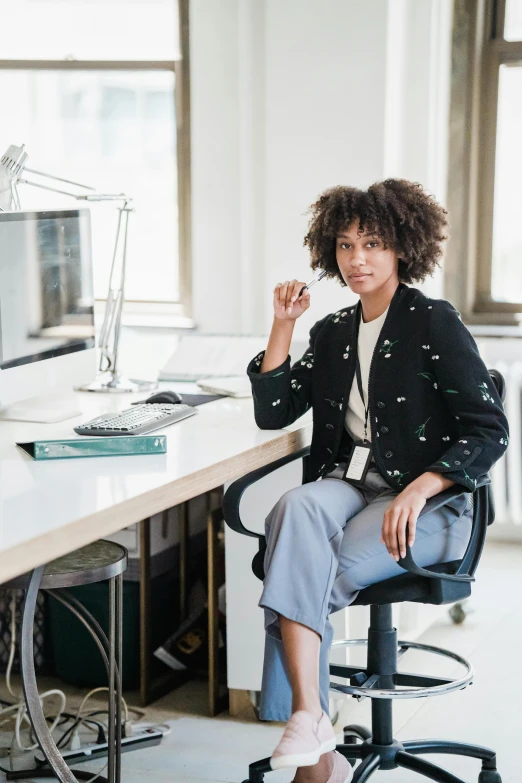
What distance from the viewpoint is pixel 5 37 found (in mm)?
3939

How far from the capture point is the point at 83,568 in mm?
1925

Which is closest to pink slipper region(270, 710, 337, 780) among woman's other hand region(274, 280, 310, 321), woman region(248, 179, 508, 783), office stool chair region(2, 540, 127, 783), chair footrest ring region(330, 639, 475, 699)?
woman region(248, 179, 508, 783)

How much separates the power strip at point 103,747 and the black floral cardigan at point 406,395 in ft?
2.46

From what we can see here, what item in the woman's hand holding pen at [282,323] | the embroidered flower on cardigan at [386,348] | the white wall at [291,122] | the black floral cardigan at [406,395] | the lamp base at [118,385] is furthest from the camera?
the white wall at [291,122]

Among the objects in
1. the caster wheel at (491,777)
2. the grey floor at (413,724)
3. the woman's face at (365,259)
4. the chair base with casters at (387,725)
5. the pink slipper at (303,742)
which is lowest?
the grey floor at (413,724)

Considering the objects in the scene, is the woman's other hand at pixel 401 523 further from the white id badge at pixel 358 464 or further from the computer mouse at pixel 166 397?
the computer mouse at pixel 166 397

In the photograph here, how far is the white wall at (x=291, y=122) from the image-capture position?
3.15 meters

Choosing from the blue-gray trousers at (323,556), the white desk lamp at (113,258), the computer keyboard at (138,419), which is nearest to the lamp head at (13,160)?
the white desk lamp at (113,258)

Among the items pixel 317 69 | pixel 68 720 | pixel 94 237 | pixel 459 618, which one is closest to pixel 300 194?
pixel 317 69

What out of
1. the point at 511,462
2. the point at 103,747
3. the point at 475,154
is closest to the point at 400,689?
the point at 103,747

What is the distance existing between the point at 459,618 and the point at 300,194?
1.43 m

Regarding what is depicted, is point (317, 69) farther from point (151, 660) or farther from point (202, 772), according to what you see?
point (202, 772)

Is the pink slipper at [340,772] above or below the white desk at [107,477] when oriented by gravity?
below

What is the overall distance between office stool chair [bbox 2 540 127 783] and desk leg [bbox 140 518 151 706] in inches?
15.2
